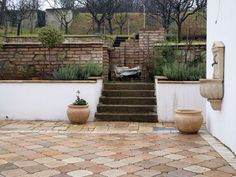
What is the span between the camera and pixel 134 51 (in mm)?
9711

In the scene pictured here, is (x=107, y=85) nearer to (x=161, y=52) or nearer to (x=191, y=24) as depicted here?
(x=161, y=52)

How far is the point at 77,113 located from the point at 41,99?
3.46 ft

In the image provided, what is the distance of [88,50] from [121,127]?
2.82 m

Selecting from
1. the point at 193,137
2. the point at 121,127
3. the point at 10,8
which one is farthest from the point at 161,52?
the point at 10,8

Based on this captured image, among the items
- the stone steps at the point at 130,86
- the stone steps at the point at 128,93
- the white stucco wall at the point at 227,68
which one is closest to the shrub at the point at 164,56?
the stone steps at the point at 130,86

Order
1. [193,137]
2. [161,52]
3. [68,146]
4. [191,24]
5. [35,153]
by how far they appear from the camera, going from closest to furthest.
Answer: [35,153], [68,146], [193,137], [161,52], [191,24]

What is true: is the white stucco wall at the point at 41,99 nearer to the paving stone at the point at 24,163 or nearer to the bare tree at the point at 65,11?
the paving stone at the point at 24,163

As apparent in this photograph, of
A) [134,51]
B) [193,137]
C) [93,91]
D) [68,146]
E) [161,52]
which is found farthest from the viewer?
[134,51]

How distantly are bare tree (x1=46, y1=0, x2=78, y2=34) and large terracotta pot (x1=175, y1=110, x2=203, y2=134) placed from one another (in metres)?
14.2

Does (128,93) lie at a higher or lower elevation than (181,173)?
higher

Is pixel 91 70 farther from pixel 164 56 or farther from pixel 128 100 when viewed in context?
pixel 164 56

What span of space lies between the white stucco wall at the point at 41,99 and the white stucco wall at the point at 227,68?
9.05ft

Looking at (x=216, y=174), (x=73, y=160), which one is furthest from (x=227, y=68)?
(x=73, y=160)

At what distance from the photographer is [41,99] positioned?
744 cm
